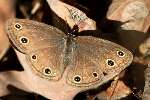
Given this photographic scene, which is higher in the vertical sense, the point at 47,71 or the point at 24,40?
the point at 24,40

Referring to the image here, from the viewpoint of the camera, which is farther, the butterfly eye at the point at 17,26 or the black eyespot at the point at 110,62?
the butterfly eye at the point at 17,26

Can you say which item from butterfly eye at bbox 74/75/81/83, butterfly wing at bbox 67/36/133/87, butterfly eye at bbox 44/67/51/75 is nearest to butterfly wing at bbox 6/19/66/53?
butterfly eye at bbox 44/67/51/75

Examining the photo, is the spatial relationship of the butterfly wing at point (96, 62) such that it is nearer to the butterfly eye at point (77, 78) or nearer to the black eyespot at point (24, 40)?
the butterfly eye at point (77, 78)

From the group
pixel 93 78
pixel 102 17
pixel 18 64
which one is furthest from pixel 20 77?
pixel 102 17

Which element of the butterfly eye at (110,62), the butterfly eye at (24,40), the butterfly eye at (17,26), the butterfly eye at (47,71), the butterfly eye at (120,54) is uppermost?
the butterfly eye at (17,26)

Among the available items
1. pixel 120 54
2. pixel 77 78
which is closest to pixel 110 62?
pixel 120 54

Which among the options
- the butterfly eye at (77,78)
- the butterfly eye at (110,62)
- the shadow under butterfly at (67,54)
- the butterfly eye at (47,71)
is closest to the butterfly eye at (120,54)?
the shadow under butterfly at (67,54)

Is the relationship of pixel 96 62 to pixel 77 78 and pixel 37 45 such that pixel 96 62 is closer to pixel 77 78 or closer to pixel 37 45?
pixel 77 78

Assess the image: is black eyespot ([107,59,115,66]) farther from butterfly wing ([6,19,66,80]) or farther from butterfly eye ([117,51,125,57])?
butterfly wing ([6,19,66,80])
